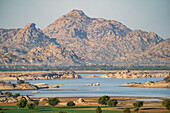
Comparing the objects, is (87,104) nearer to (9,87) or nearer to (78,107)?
(78,107)

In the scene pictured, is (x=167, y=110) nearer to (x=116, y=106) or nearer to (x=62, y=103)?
(x=116, y=106)

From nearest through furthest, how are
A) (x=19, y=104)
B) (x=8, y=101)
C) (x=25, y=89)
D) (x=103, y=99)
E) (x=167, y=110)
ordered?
(x=167, y=110)
(x=19, y=104)
(x=103, y=99)
(x=8, y=101)
(x=25, y=89)

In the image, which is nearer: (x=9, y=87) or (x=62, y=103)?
(x=62, y=103)

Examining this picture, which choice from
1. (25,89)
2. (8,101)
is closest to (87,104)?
(8,101)

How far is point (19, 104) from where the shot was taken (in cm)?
9688

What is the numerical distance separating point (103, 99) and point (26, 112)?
22.6 meters

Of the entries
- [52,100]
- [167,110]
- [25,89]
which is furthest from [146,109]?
[25,89]

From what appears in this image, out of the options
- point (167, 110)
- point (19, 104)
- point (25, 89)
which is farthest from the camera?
point (25, 89)

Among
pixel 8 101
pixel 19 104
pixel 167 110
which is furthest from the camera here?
pixel 8 101

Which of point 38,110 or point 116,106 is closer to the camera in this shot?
point 38,110

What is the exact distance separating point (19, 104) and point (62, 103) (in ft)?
51.6

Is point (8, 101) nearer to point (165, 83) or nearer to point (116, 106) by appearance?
point (116, 106)

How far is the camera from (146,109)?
91.2 m

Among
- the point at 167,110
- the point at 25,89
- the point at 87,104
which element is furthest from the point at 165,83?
the point at 167,110
